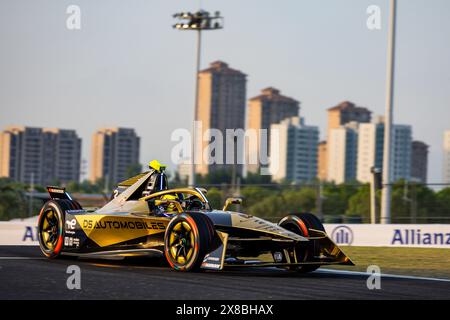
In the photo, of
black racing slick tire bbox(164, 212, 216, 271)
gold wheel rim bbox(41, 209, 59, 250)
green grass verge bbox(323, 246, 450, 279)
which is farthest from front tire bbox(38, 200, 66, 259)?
green grass verge bbox(323, 246, 450, 279)

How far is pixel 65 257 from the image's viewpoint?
1527 cm

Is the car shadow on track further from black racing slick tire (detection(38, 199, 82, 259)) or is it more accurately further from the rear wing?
the rear wing

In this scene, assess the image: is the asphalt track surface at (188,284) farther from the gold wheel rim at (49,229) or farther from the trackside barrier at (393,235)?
the trackside barrier at (393,235)

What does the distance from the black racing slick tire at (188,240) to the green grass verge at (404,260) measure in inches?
121

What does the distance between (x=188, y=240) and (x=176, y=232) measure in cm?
26

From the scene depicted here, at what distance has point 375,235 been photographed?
2167cm

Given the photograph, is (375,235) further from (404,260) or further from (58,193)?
(58,193)

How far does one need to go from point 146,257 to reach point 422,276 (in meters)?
4.04

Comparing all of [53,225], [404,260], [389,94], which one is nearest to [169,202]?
[53,225]

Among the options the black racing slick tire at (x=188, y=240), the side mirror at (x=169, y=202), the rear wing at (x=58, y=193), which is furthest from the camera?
the rear wing at (x=58, y=193)

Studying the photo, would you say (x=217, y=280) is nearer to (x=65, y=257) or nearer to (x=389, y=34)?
(x=65, y=257)

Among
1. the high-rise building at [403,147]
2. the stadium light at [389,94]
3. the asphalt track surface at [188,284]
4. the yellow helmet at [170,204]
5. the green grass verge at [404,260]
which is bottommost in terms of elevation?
the green grass verge at [404,260]

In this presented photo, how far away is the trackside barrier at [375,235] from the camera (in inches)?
827

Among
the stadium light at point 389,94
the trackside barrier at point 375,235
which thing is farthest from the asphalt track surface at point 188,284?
the stadium light at point 389,94
